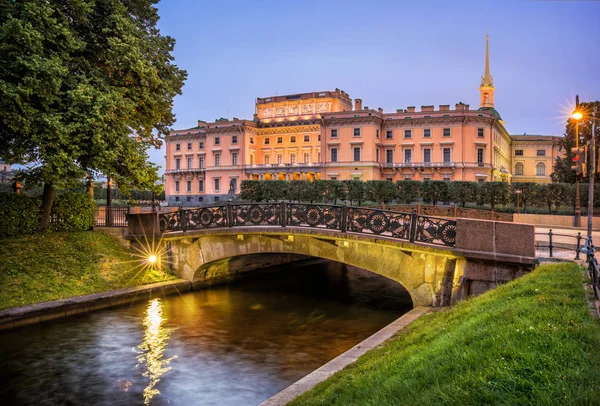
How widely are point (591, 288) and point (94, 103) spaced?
47.2 feet

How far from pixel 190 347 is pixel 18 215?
9.45m

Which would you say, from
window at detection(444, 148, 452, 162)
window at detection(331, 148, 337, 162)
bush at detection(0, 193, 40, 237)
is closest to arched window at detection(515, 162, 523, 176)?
window at detection(444, 148, 452, 162)

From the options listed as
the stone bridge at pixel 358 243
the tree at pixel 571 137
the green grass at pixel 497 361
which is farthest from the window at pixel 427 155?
the green grass at pixel 497 361

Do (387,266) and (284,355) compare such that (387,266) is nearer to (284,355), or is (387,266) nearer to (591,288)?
(284,355)

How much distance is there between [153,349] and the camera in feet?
40.5

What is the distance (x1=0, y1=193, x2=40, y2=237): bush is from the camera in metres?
17.0

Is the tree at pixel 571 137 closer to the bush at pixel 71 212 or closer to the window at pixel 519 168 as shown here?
the window at pixel 519 168

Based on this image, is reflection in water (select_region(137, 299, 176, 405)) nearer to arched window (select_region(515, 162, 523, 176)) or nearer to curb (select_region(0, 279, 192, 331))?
curb (select_region(0, 279, 192, 331))

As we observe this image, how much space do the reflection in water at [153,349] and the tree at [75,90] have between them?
5072 mm

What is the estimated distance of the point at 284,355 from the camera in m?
11.9

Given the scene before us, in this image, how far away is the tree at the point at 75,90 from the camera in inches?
548

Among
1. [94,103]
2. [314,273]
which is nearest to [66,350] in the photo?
[94,103]

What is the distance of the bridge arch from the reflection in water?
318cm

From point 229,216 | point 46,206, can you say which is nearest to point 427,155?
point 229,216
